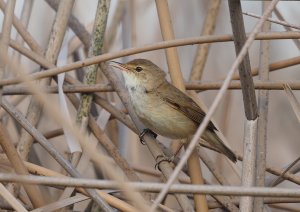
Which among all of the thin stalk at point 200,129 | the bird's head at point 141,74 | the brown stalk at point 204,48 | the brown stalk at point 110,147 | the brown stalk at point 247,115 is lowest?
the thin stalk at point 200,129

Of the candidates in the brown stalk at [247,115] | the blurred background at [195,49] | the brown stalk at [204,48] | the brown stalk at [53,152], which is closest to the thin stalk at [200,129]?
the brown stalk at [247,115]

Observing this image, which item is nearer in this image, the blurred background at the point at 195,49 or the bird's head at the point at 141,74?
the bird's head at the point at 141,74

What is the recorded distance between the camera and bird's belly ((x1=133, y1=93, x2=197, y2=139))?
2.96 meters

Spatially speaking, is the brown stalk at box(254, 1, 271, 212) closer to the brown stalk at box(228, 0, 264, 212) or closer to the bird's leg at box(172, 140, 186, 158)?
the brown stalk at box(228, 0, 264, 212)

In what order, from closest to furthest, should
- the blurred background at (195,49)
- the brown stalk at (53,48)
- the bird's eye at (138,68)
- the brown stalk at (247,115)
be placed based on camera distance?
1. the brown stalk at (247,115)
2. the brown stalk at (53,48)
3. the bird's eye at (138,68)
4. the blurred background at (195,49)

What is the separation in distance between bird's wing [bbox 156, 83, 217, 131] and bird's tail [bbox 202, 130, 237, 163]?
0.03 m

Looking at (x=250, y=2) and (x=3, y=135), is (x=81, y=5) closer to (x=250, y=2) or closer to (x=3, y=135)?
(x=250, y=2)

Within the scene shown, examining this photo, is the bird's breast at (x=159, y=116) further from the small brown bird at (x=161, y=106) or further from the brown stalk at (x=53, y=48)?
the brown stalk at (x=53, y=48)

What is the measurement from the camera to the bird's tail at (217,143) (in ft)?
9.44

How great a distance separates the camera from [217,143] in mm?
2953

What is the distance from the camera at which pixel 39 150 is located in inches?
148

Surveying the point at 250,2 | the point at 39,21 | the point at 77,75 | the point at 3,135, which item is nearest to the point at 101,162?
the point at 3,135

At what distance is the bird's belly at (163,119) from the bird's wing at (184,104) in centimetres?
3

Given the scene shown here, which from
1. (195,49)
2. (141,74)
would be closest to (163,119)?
(141,74)
